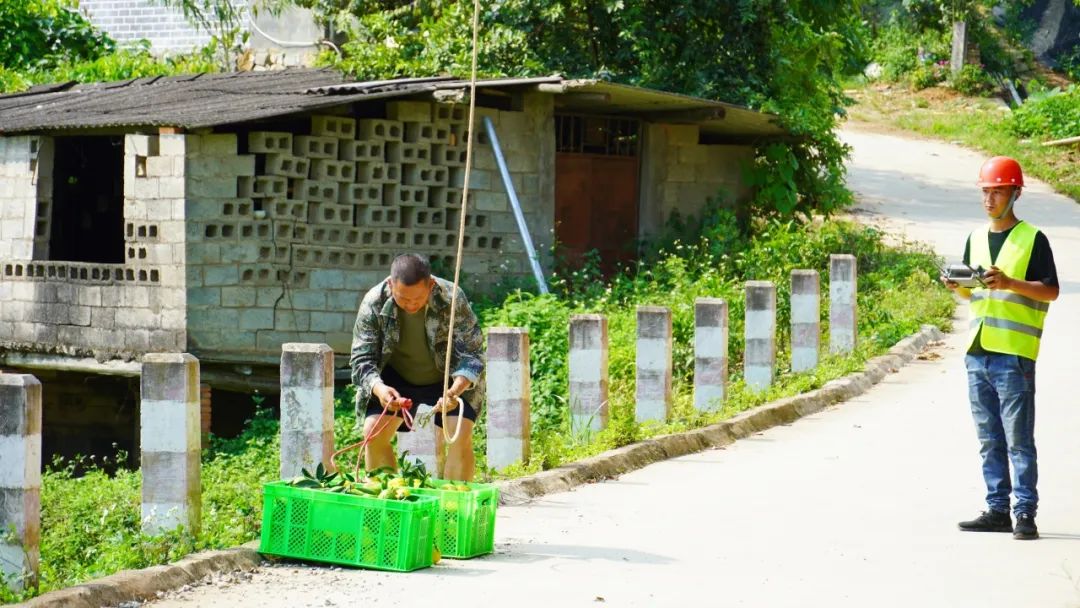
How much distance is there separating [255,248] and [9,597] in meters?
10.3

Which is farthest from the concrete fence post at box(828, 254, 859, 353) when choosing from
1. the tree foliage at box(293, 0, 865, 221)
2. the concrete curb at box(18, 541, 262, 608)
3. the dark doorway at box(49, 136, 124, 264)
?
the dark doorway at box(49, 136, 124, 264)

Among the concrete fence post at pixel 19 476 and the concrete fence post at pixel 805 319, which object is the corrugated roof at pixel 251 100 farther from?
the concrete fence post at pixel 19 476

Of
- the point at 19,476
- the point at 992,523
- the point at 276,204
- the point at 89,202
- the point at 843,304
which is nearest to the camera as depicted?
the point at 19,476

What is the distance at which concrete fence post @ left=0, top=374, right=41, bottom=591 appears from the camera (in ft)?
22.2

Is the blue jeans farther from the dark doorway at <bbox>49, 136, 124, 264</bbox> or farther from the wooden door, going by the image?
the dark doorway at <bbox>49, 136, 124, 264</bbox>

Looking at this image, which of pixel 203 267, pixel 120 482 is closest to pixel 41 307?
pixel 203 267

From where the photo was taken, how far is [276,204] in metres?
16.7

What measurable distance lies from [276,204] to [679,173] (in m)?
5.91

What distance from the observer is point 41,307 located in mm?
17547

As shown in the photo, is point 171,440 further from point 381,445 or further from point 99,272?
point 99,272

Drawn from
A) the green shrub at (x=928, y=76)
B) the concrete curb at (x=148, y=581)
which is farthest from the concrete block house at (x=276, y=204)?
the green shrub at (x=928, y=76)

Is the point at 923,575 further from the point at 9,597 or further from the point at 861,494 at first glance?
the point at 9,597

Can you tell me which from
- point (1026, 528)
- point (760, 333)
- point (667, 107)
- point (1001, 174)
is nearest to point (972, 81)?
point (667, 107)

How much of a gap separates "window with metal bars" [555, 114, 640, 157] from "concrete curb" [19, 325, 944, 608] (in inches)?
195
